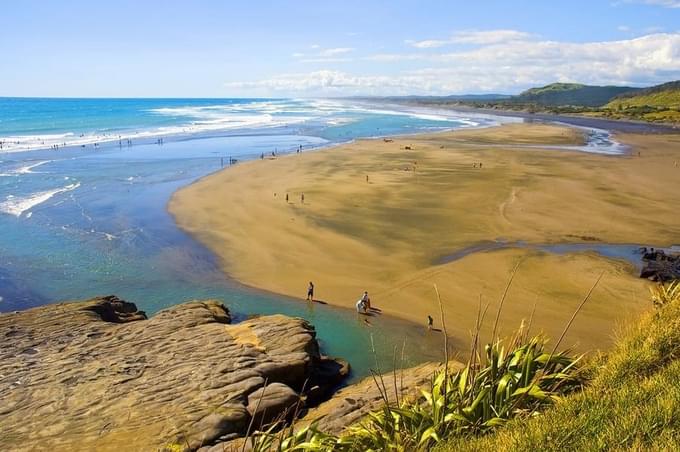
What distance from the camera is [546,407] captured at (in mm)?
6000

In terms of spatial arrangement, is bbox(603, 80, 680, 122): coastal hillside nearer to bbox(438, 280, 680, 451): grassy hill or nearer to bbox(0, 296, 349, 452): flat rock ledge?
bbox(0, 296, 349, 452): flat rock ledge

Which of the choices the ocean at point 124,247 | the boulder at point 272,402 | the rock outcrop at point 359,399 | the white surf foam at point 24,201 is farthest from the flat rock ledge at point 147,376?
the white surf foam at point 24,201

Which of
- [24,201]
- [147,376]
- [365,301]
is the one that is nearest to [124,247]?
[365,301]

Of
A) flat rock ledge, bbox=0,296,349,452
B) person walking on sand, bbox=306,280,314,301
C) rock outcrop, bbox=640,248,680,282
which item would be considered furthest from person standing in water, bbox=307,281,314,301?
rock outcrop, bbox=640,248,680,282

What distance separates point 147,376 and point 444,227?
20.7 metres

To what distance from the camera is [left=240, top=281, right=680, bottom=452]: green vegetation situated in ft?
16.5

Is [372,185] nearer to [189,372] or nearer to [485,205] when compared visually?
[485,205]

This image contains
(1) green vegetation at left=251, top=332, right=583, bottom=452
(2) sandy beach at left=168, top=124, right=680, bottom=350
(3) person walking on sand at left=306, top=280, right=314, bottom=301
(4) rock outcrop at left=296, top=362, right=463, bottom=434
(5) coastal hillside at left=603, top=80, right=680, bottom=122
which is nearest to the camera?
(1) green vegetation at left=251, top=332, right=583, bottom=452

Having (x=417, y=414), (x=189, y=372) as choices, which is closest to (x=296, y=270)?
(x=189, y=372)

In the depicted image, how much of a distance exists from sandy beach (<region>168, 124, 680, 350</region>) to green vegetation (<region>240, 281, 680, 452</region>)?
1137mm

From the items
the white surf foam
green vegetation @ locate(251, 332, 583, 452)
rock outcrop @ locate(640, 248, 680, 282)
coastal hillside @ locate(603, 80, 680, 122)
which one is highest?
coastal hillside @ locate(603, 80, 680, 122)

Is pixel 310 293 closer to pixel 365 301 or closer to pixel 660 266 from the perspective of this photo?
pixel 365 301

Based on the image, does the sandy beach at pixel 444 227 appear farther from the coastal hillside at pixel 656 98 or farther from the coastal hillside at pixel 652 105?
the coastal hillside at pixel 656 98

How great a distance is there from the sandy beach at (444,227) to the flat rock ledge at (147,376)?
5.60m
